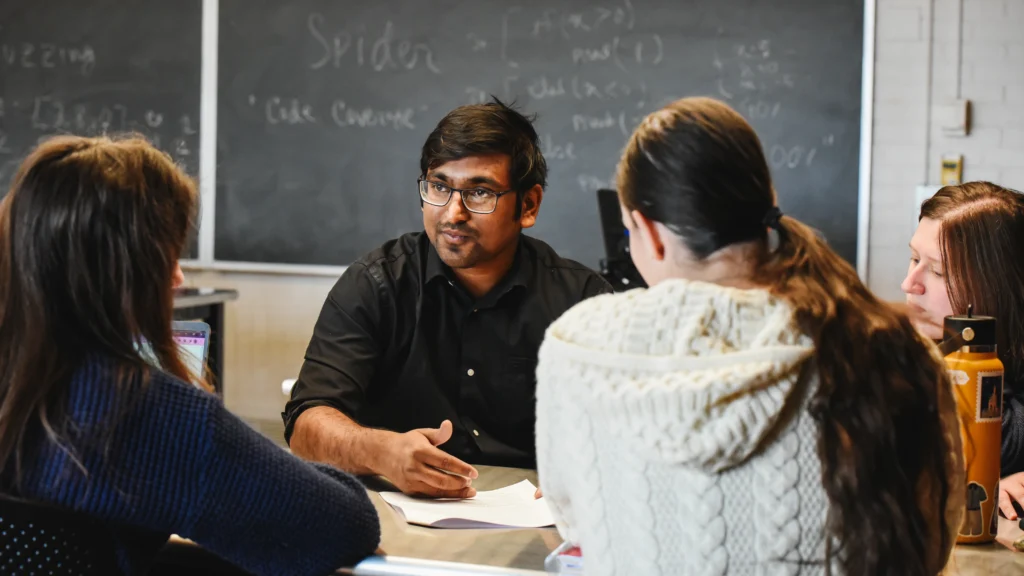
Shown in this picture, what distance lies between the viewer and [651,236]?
3.50 feet

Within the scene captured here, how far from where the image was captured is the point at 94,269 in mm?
1079

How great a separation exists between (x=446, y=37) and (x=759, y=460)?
3.13 meters

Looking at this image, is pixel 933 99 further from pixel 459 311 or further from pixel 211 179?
pixel 211 179

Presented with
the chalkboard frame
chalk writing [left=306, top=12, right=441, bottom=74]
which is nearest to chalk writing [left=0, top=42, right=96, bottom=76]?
the chalkboard frame

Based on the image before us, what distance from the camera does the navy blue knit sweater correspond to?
1.03m

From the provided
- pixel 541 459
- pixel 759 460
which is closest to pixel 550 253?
pixel 541 459

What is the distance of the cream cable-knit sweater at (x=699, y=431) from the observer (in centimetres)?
93

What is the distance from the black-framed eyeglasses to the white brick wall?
203 cm

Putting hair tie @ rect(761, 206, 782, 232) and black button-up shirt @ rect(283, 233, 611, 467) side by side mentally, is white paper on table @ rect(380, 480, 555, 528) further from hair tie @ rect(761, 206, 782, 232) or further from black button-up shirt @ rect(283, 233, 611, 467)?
hair tie @ rect(761, 206, 782, 232)

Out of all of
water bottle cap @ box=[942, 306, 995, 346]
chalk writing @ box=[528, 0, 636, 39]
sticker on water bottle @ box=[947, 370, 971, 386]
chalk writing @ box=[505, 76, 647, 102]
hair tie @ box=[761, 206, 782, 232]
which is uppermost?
chalk writing @ box=[528, 0, 636, 39]

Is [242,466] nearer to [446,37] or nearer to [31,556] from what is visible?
[31,556]

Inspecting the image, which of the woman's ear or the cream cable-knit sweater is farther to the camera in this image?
the woman's ear

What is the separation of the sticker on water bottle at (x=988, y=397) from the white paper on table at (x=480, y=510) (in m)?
0.56

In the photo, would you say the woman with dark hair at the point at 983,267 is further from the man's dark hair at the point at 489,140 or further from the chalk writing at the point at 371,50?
the chalk writing at the point at 371,50
